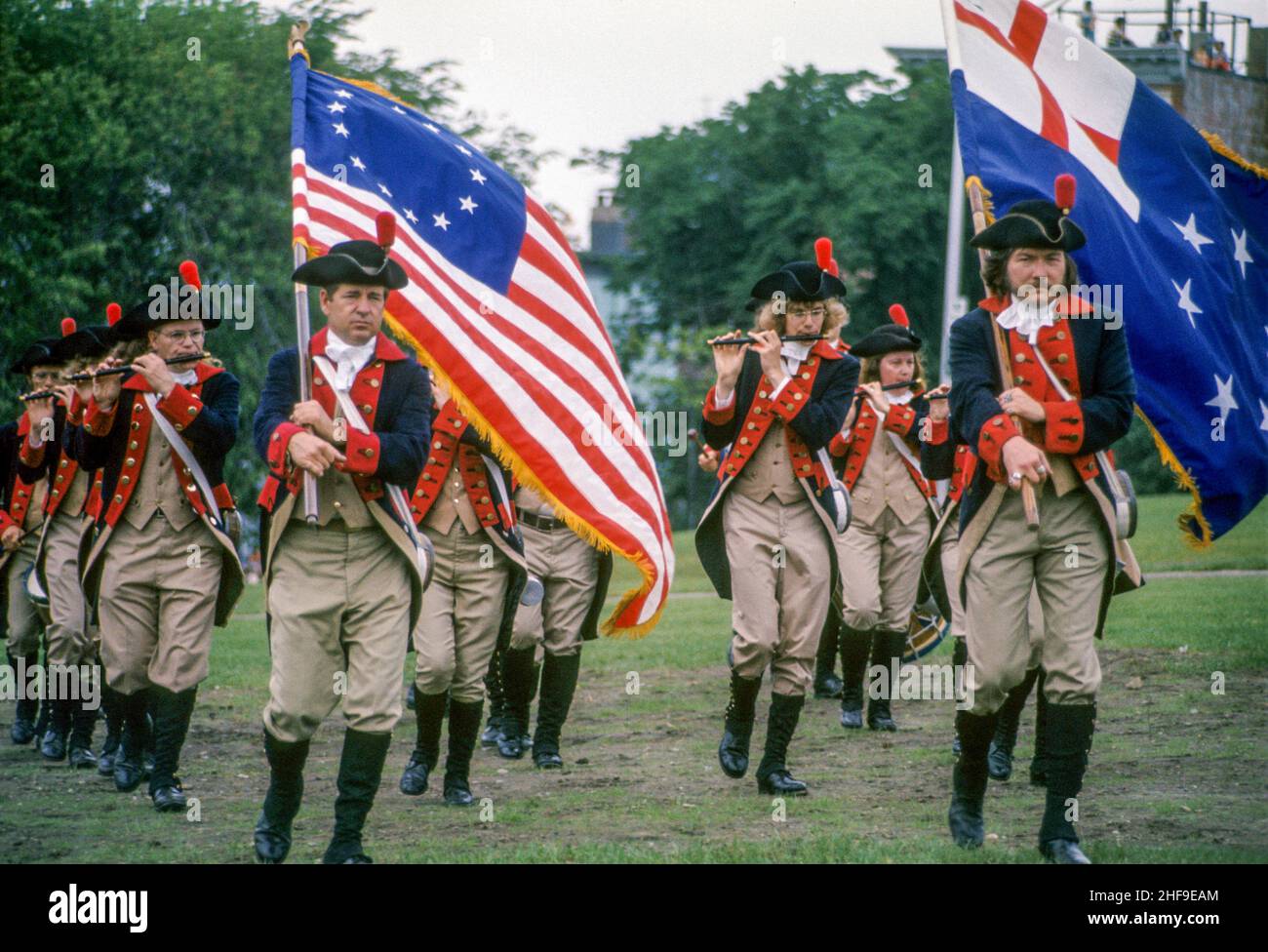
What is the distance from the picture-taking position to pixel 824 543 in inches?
338

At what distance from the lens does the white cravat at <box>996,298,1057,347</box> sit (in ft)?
22.9

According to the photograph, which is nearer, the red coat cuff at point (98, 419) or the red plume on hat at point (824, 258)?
the red coat cuff at point (98, 419)

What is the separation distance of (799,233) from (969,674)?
33.9 m

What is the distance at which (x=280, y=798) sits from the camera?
7027 mm

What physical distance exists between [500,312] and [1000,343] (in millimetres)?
2768

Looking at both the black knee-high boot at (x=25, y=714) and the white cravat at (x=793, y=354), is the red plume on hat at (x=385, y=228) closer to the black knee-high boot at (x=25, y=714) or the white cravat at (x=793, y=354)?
the white cravat at (x=793, y=354)

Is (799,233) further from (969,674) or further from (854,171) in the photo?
(969,674)

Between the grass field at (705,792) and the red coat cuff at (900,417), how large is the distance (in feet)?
6.18

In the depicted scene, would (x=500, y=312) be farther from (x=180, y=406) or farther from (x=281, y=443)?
(x=281, y=443)

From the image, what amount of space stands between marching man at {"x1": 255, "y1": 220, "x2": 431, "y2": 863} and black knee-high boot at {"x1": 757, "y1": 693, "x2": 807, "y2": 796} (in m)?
2.19

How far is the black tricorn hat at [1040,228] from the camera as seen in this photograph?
22.8ft

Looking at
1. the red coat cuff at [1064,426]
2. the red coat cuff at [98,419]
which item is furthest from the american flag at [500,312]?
the red coat cuff at [1064,426]

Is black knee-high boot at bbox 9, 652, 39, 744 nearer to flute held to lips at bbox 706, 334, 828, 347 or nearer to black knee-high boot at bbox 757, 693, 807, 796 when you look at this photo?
black knee-high boot at bbox 757, 693, 807, 796
